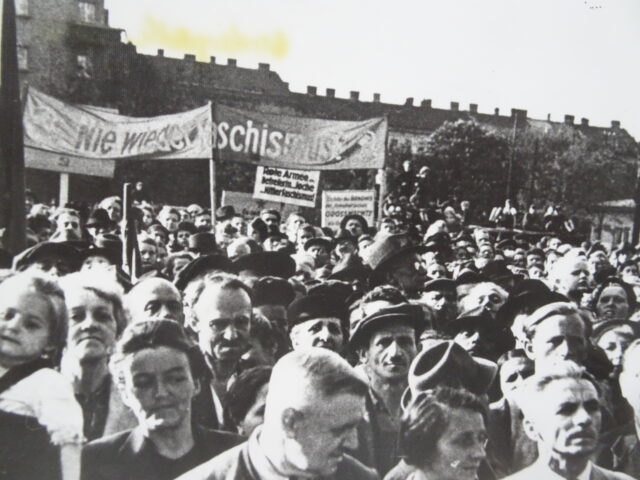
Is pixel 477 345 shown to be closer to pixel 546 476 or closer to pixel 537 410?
pixel 537 410

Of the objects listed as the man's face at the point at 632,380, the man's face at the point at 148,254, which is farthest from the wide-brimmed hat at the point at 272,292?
the man's face at the point at 632,380

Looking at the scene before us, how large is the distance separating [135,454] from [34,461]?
33cm

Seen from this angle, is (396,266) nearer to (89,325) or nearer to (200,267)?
(200,267)

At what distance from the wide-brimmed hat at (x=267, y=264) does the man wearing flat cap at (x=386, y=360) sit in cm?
55

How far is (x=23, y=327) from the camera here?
2.72 meters

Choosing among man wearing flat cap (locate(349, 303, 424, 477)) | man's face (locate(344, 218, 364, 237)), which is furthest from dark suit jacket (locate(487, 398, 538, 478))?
man's face (locate(344, 218, 364, 237))

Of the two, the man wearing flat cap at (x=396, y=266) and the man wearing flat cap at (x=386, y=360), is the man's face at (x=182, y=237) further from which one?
the man wearing flat cap at (x=386, y=360)

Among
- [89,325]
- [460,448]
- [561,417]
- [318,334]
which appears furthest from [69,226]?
[561,417]

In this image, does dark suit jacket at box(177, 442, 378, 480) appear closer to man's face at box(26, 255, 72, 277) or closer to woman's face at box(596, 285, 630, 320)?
man's face at box(26, 255, 72, 277)

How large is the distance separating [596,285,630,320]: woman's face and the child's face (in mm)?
2730

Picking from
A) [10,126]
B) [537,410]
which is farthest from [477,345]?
[10,126]

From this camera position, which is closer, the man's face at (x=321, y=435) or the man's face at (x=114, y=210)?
the man's face at (x=321, y=435)

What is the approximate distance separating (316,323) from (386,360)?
310 mm

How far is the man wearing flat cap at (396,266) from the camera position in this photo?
402 cm
